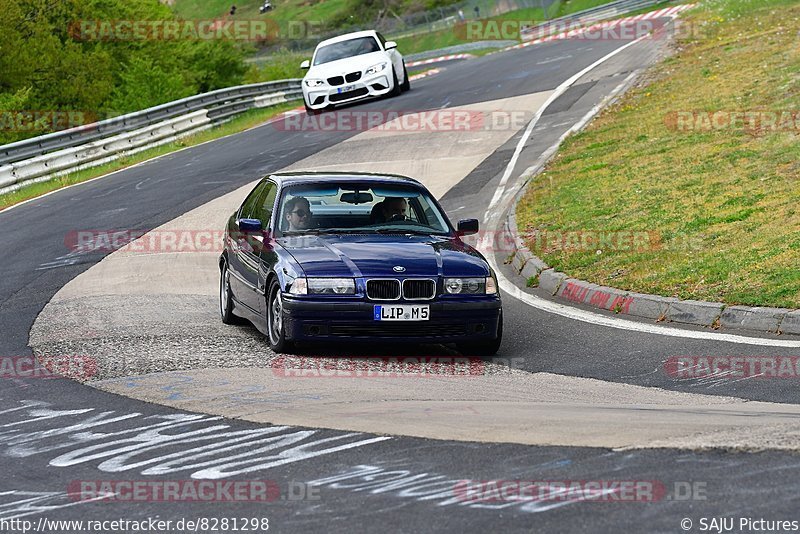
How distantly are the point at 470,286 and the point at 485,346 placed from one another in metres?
0.54

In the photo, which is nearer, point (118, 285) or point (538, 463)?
point (538, 463)

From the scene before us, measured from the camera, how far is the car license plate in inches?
388

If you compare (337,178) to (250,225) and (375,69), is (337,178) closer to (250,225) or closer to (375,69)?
(250,225)

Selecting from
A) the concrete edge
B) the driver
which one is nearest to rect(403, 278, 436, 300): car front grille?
the driver

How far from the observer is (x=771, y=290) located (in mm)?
10992

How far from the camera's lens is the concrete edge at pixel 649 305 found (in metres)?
10.4

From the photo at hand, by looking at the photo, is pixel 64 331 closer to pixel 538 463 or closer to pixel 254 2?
pixel 538 463

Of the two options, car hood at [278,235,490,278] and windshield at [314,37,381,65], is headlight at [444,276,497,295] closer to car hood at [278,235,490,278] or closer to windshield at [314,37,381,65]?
car hood at [278,235,490,278]

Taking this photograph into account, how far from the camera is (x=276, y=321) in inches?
404

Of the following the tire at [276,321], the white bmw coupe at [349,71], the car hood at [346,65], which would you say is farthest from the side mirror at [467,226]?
the car hood at [346,65]

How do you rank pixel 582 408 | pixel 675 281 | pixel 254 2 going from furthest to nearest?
pixel 254 2
pixel 675 281
pixel 582 408

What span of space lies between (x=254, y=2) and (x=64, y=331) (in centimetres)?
10801

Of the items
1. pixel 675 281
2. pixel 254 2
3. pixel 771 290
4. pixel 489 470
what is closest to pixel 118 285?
pixel 675 281

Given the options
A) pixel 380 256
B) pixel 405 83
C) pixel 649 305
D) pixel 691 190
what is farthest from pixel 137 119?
pixel 380 256
